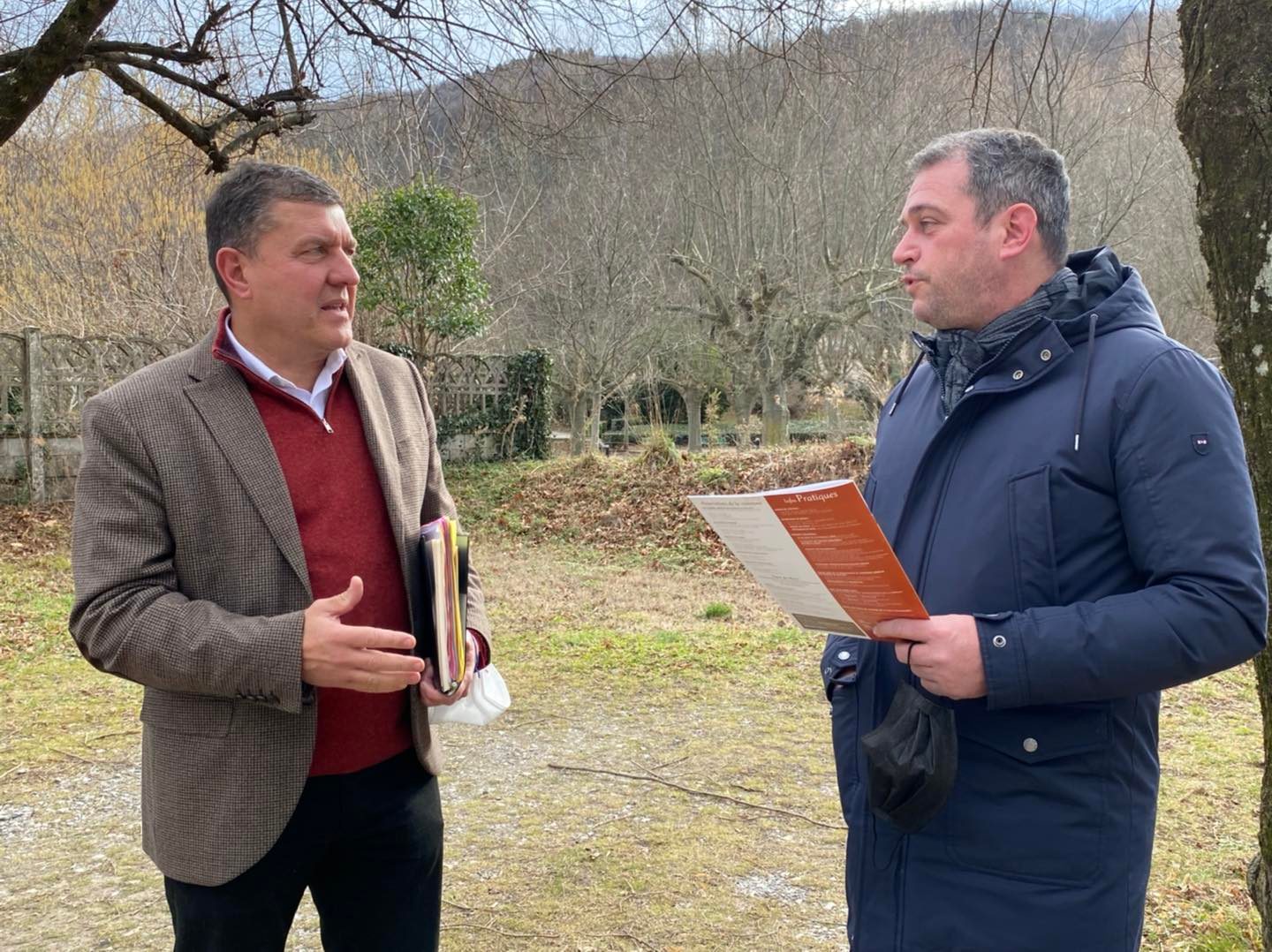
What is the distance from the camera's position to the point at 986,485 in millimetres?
1742

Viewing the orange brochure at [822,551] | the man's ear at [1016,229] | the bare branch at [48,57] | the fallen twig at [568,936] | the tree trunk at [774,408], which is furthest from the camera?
the tree trunk at [774,408]

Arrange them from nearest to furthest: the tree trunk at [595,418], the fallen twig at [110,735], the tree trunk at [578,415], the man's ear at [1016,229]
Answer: the man's ear at [1016,229]
the fallen twig at [110,735]
the tree trunk at [578,415]
the tree trunk at [595,418]

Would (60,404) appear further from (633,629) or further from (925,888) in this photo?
(925,888)

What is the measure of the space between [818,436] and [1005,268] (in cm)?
1839

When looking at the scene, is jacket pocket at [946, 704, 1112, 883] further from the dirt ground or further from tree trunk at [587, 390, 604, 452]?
tree trunk at [587, 390, 604, 452]

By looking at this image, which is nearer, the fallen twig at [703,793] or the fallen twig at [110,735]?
the fallen twig at [703,793]

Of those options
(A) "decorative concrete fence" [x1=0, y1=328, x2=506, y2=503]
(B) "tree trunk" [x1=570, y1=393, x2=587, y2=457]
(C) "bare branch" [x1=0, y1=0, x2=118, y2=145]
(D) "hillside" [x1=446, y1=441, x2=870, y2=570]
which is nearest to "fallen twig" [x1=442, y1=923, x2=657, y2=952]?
(C) "bare branch" [x1=0, y1=0, x2=118, y2=145]

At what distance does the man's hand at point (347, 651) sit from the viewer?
170cm

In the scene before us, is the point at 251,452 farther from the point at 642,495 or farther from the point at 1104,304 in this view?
the point at 642,495

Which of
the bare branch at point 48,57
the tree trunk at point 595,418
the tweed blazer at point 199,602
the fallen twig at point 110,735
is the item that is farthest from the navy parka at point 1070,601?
the tree trunk at point 595,418

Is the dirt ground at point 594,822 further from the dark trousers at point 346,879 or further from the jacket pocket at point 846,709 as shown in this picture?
the jacket pocket at point 846,709

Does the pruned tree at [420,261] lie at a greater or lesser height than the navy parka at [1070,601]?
greater

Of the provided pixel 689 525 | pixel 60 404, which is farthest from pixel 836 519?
pixel 60 404

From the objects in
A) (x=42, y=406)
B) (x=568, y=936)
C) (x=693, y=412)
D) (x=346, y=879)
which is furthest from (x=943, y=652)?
(x=693, y=412)
